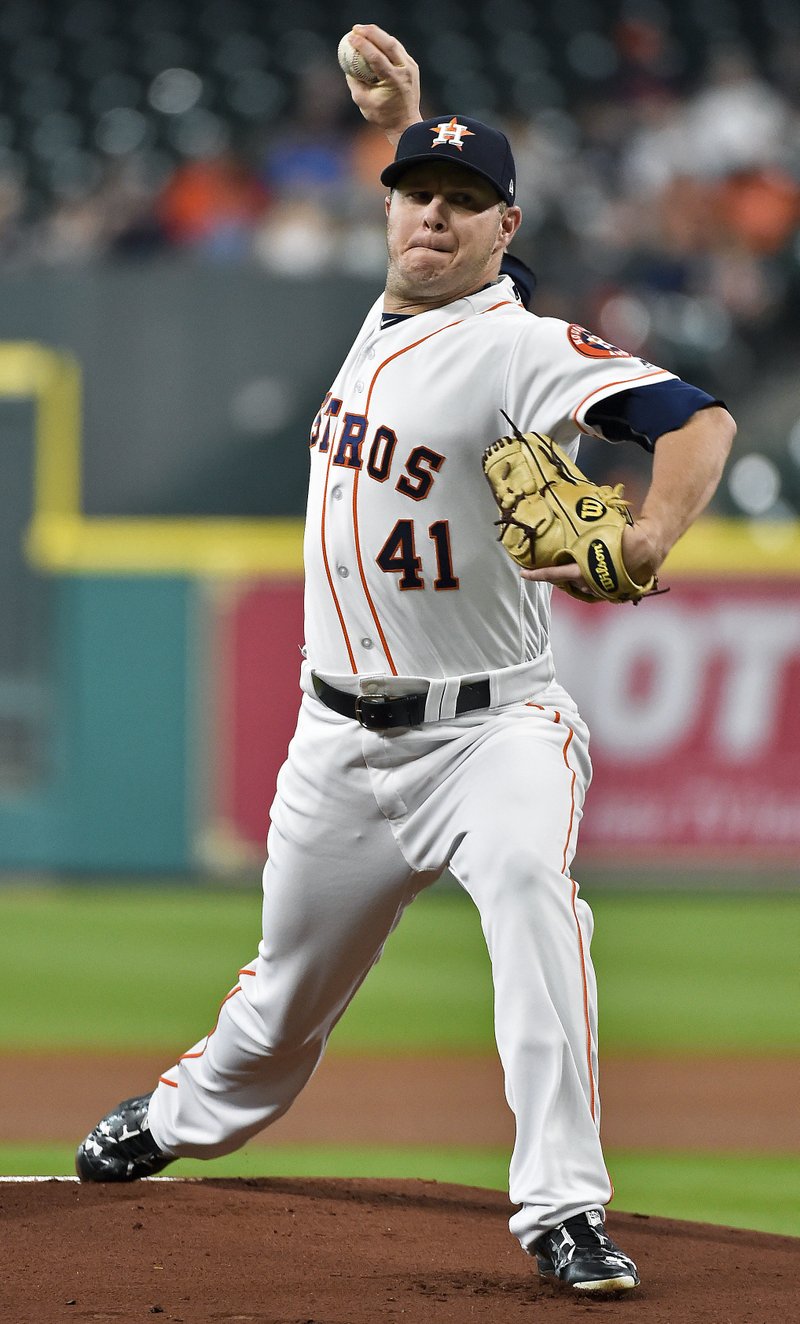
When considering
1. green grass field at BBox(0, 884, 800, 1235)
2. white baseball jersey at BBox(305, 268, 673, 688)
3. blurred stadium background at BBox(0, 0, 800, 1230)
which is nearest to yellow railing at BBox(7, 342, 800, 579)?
blurred stadium background at BBox(0, 0, 800, 1230)

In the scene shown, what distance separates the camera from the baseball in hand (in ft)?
13.9

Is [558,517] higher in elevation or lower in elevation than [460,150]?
lower

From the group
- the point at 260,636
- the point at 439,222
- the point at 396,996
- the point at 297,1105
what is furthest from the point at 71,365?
the point at 439,222

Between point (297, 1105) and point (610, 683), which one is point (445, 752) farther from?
point (610, 683)

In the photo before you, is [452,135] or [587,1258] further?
[452,135]

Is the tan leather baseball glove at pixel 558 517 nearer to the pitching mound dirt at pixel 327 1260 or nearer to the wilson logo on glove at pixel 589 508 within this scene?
the wilson logo on glove at pixel 589 508

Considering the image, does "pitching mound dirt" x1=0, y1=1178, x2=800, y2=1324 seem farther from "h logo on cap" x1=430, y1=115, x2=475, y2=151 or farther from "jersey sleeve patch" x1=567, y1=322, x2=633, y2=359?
"h logo on cap" x1=430, y1=115, x2=475, y2=151

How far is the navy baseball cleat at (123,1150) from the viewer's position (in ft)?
13.8

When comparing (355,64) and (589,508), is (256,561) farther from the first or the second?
(589,508)

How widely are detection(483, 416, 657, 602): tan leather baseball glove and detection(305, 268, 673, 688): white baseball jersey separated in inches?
5.0

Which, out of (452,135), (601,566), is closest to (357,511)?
(601,566)

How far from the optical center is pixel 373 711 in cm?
371

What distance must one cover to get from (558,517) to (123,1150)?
178 centimetres

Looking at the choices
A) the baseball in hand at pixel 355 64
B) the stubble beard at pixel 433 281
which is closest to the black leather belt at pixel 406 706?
the stubble beard at pixel 433 281
